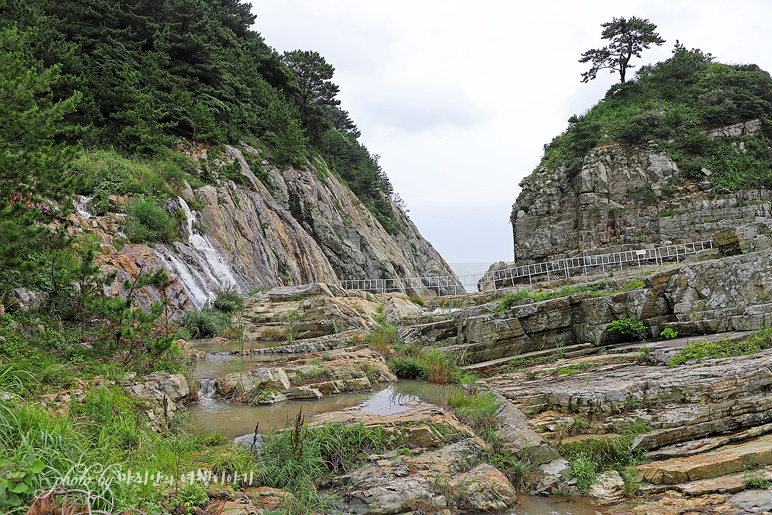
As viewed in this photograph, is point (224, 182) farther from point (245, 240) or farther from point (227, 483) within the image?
point (227, 483)

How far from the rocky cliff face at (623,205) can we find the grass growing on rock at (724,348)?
71.0ft

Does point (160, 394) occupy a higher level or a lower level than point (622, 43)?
lower

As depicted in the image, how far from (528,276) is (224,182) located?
70.1 ft

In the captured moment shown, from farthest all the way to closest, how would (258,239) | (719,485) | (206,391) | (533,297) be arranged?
(258,239) → (533,297) → (206,391) → (719,485)

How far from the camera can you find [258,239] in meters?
23.2

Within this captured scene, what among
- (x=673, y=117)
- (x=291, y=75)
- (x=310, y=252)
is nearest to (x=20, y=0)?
(x=310, y=252)

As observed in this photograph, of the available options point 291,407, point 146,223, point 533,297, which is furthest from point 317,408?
point 146,223

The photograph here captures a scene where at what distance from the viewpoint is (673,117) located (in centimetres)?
3044

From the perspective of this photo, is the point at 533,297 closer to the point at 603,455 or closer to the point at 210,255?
the point at 603,455

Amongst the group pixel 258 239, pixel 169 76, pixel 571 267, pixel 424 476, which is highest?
pixel 169 76

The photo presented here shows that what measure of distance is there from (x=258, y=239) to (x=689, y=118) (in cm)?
3221

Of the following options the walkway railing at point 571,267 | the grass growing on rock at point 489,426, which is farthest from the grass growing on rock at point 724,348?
the walkway railing at point 571,267

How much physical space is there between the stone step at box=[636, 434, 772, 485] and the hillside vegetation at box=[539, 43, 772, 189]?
29.3 metres

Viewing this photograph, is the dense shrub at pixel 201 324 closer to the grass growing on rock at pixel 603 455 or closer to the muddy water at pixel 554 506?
the grass growing on rock at pixel 603 455
